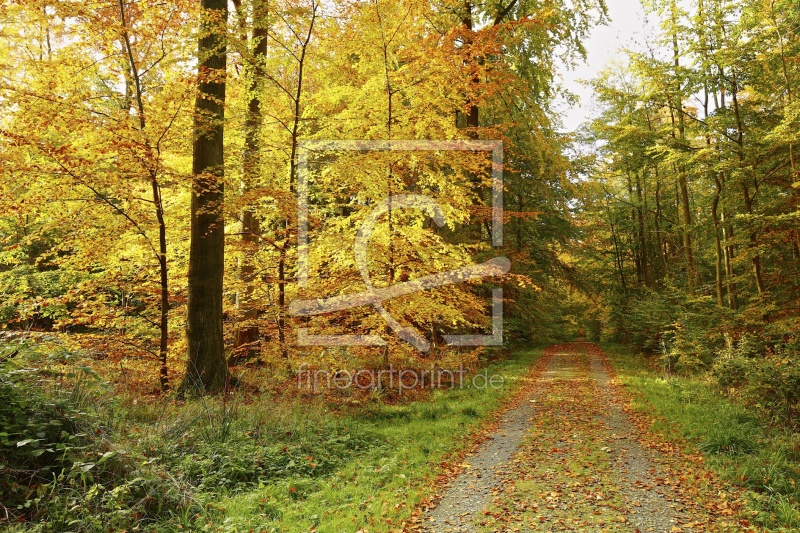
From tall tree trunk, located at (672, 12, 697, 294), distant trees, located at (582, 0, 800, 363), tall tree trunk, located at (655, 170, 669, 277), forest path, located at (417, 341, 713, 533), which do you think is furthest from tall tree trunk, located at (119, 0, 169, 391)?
tall tree trunk, located at (655, 170, 669, 277)

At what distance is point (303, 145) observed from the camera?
10.1 meters

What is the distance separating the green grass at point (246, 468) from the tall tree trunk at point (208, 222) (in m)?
0.86

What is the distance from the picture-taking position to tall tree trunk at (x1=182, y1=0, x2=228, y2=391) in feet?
27.5

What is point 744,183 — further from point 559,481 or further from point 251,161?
point 251,161

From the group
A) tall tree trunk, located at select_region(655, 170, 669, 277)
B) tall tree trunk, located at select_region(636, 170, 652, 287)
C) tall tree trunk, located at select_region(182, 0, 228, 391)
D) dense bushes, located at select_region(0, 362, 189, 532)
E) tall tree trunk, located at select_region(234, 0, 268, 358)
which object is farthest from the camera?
tall tree trunk, located at select_region(636, 170, 652, 287)

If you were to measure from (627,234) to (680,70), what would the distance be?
1416 centimetres

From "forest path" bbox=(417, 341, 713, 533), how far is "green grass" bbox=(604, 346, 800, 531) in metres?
0.68

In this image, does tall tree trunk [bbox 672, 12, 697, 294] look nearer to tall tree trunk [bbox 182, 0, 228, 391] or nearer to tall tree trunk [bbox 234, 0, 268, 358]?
tall tree trunk [bbox 234, 0, 268, 358]

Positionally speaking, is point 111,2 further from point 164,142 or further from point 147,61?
point 164,142

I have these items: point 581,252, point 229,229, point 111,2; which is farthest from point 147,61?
point 581,252

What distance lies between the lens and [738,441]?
22.7 feet

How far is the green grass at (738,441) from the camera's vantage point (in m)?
5.16

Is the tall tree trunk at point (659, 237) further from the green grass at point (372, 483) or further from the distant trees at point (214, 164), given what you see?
the green grass at point (372, 483)

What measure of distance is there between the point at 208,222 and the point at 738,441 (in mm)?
9474
